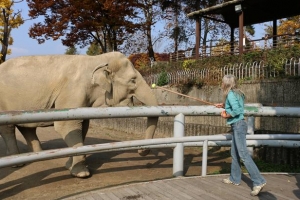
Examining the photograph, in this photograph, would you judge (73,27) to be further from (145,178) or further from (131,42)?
(145,178)

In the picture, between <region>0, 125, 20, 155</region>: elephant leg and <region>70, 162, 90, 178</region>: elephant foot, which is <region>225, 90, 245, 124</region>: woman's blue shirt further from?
<region>0, 125, 20, 155</region>: elephant leg

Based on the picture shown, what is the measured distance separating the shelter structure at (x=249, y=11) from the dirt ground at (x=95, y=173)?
1114 centimetres

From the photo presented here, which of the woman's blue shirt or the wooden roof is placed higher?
the wooden roof

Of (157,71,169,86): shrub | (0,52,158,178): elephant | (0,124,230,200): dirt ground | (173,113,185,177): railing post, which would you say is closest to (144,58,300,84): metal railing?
(157,71,169,86): shrub

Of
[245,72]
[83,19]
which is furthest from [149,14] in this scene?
[245,72]

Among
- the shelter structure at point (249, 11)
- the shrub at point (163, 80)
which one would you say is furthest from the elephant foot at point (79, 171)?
the shelter structure at point (249, 11)

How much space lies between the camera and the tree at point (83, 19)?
23.2 meters

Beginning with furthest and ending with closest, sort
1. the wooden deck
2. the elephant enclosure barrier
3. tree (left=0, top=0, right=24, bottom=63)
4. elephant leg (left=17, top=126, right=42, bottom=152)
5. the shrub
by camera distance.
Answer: tree (left=0, top=0, right=24, bottom=63) < the shrub < elephant leg (left=17, top=126, right=42, bottom=152) < the wooden deck < the elephant enclosure barrier

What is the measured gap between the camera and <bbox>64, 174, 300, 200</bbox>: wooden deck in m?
3.33

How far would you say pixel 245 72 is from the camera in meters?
11.4

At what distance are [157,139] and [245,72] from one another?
8266 millimetres

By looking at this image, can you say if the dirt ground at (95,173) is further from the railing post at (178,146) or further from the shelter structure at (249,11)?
the shelter structure at (249,11)

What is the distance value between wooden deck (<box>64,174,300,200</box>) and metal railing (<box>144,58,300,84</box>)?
6531 mm

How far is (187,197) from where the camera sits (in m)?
3.33
